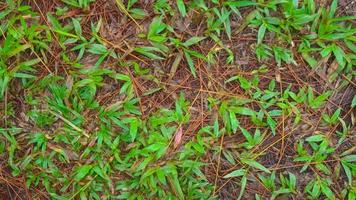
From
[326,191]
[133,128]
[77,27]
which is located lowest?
[326,191]

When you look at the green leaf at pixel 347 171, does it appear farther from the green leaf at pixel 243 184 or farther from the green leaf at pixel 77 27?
the green leaf at pixel 77 27

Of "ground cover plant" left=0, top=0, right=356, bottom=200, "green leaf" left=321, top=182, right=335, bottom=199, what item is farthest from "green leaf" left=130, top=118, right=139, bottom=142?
"green leaf" left=321, top=182, right=335, bottom=199

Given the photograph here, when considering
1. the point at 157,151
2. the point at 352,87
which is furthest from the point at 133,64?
the point at 352,87

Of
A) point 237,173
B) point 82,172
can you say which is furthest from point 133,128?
point 237,173

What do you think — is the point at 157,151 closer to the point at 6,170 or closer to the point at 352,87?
the point at 6,170

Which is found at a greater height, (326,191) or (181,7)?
(181,7)

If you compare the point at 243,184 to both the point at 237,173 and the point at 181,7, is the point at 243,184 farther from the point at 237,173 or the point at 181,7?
the point at 181,7

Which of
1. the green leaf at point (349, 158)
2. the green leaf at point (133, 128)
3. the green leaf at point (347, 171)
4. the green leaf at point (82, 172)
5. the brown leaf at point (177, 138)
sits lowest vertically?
the green leaf at point (82, 172)

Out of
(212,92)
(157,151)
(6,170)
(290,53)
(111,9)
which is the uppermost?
(111,9)

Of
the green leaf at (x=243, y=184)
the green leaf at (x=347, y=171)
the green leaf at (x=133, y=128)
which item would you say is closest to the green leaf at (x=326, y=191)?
the green leaf at (x=347, y=171)
